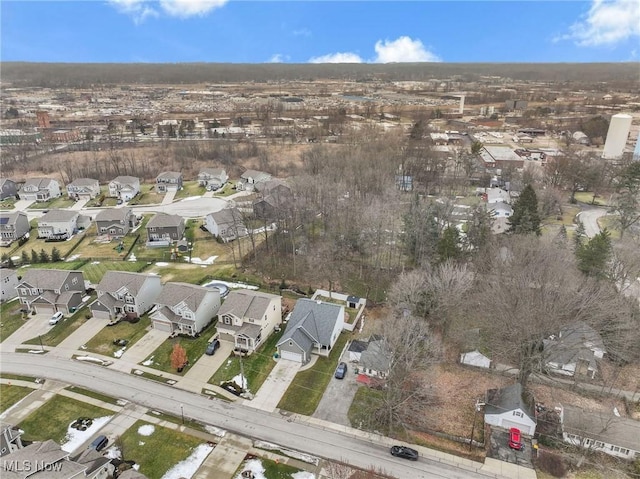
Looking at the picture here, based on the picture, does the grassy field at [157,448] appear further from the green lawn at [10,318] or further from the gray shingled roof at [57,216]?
the gray shingled roof at [57,216]

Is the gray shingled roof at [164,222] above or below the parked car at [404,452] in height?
above

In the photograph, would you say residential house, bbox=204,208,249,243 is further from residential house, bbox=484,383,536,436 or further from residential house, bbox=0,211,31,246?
residential house, bbox=484,383,536,436

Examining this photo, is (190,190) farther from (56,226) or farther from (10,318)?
(10,318)

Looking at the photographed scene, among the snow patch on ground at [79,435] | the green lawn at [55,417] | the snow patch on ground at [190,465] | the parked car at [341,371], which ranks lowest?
the green lawn at [55,417]

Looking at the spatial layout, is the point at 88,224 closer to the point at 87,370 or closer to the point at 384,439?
the point at 87,370

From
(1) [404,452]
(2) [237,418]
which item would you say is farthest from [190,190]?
(1) [404,452]

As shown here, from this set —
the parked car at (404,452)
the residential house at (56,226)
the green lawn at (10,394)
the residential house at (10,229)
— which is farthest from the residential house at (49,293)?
the parked car at (404,452)
